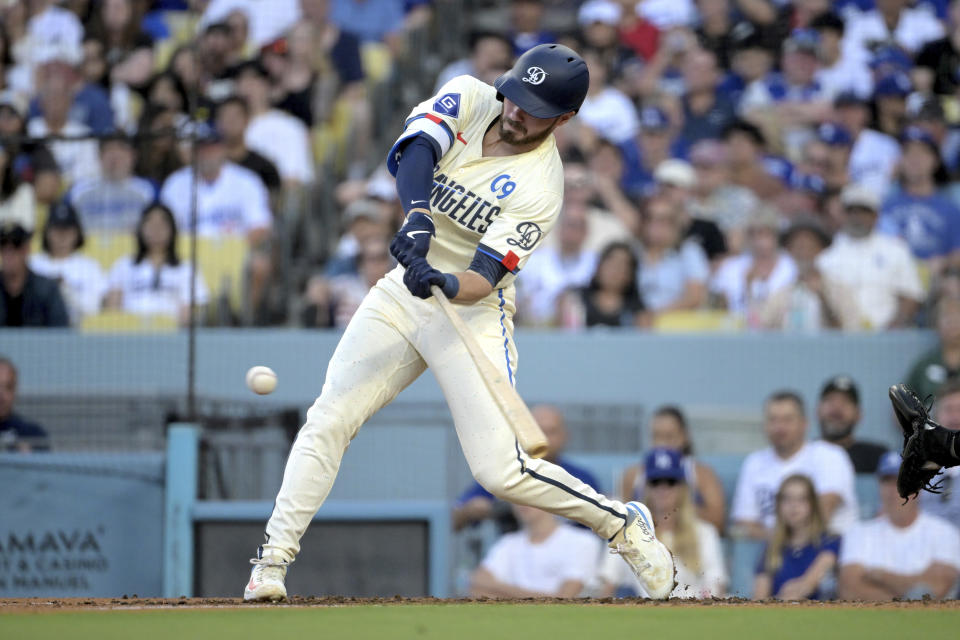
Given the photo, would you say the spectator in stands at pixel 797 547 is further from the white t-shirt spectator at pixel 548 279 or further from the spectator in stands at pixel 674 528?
the white t-shirt spectator at pixel 548 279

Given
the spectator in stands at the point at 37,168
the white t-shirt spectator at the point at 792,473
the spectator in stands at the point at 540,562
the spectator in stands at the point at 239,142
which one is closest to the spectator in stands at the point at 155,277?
the spectator in stands at the point at 37,168

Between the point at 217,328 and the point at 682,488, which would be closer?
the point at 682,488

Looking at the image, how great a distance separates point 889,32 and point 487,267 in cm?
803

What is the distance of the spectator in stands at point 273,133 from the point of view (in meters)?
11.1

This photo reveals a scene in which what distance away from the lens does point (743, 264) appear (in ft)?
33.0

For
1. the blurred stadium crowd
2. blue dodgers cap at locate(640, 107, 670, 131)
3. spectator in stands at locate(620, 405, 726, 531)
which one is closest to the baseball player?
spectator in stands at locate(620, 405, 726, 531)

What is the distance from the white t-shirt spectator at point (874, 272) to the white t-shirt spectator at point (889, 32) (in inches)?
103

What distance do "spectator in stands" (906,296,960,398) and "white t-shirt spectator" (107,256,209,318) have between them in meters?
4.58

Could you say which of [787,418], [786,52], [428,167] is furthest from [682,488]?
[786,52]

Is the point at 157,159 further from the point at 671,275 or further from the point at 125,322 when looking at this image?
the point at 671,275

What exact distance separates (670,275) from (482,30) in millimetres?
3796

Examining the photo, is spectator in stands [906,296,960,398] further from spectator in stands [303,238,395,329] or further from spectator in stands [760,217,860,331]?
spectator in stands [303,238,395,329]

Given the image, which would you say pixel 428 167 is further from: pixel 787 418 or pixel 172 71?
pixel 172 71

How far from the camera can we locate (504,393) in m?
5.23
